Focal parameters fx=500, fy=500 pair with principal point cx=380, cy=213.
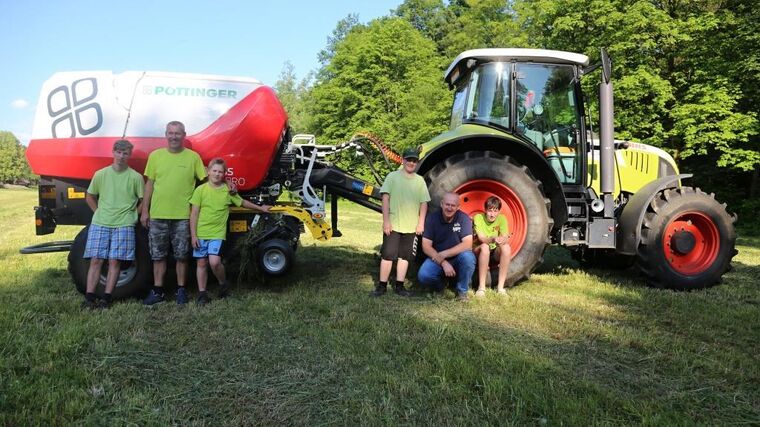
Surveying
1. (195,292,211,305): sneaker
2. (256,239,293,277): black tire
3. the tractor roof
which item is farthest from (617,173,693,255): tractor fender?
(195,292,211,305): sneaker

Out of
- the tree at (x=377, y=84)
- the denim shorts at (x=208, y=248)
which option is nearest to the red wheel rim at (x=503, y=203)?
the denim shorts at (x=208, y=248)

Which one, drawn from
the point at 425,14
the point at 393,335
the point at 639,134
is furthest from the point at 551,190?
the point at 425,14

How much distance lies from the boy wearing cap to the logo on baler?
9.25 ft

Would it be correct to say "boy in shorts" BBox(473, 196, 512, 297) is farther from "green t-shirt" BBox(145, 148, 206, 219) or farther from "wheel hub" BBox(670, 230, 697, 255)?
"green t-shirt" BBox(145, 148, 206, 219)

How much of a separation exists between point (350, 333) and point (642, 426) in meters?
1.93

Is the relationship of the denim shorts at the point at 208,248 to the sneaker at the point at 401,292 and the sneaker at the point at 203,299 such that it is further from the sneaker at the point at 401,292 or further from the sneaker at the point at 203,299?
the sneaker at the point at 401,292

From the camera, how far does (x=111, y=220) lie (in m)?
4.35

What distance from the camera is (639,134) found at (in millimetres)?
15336

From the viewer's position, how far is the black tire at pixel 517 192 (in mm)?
5070

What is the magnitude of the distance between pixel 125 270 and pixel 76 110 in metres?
1.59

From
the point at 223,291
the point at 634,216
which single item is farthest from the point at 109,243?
the point at 634,216

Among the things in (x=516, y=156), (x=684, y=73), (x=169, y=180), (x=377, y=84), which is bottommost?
(x=169, y=180)

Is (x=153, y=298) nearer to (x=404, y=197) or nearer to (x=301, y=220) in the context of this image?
(x=301, y=220)

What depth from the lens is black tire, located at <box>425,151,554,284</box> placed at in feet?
16.6
